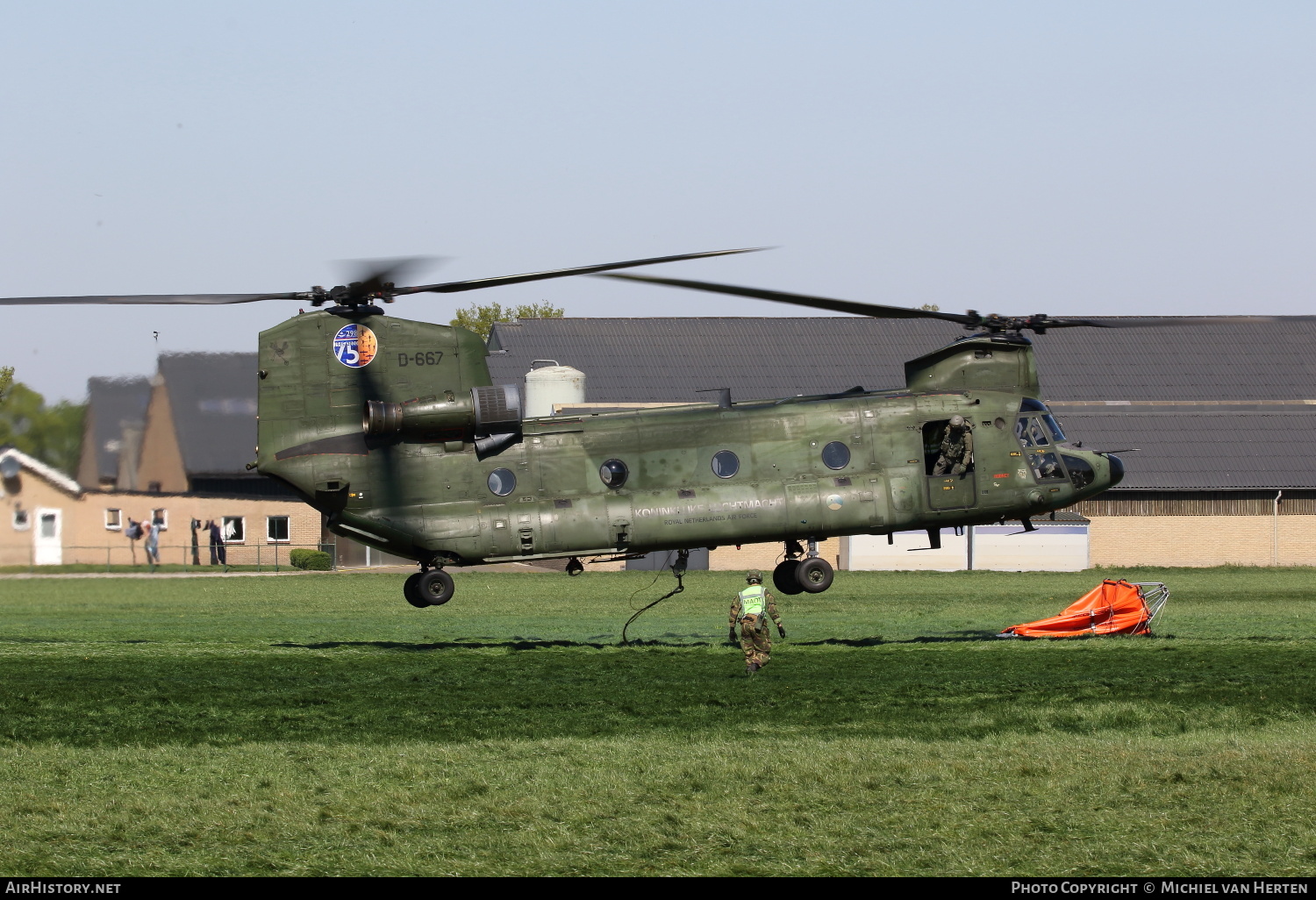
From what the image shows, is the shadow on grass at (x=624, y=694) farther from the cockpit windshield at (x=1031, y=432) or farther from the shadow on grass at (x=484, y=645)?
the cockpit windshield at (x=1031, y=432)

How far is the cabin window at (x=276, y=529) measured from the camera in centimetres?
6512

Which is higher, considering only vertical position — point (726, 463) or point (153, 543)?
point (726, 463)

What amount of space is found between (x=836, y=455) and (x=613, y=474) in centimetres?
439

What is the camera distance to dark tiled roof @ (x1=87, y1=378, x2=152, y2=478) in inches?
1449

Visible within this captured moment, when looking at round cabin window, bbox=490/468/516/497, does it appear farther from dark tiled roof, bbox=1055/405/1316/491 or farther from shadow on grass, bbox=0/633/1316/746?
dark tiled roof, bbox=1055/405/1316/491

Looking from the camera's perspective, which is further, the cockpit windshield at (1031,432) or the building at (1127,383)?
the building at (1127,383)

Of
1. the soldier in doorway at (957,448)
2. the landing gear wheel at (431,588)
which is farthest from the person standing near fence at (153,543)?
the soldier in doorway at (957,448)

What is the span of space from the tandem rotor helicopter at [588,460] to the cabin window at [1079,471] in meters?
0.03

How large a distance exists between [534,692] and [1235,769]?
11.3 m

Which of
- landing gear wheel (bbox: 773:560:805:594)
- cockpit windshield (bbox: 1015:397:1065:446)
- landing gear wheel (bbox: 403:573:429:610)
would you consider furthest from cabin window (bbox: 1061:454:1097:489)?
landing gear wheel (bbox: 403:573:429:610)

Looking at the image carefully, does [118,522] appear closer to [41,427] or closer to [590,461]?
[41,427]

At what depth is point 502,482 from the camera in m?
29.0

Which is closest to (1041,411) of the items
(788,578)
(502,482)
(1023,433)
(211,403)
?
(1023,433)

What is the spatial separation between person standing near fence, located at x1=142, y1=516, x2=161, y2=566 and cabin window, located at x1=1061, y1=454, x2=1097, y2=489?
33244mm
